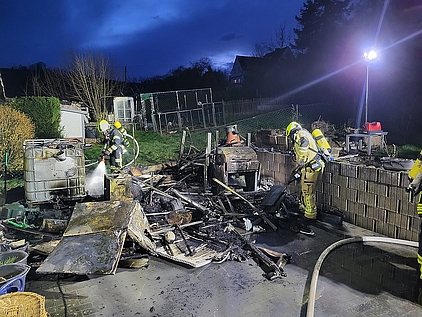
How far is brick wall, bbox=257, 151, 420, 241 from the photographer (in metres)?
5.52

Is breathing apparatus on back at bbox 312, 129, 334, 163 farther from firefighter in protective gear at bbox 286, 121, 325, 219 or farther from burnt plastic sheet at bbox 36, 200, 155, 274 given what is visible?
burnt plastic sheet at bbox 36, 200, 155, 274

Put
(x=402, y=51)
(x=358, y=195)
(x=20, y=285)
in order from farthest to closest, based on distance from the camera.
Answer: (x=402, y=51), (x=358, y=195), (x=20, y=285)

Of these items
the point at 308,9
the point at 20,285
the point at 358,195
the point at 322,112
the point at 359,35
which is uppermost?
the point at 308,9

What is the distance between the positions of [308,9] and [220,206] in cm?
2518

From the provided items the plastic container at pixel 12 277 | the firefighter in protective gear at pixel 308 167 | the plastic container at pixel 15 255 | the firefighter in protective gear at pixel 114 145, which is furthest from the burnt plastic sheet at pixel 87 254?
Answer: the firefighter in protective gear at pixel 114 145

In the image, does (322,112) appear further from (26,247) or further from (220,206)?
(26,247)

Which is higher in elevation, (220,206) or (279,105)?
(279,105)

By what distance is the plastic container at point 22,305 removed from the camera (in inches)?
121

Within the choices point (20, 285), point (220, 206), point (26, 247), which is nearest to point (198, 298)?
point (20, 285)

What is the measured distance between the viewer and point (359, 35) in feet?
66.2

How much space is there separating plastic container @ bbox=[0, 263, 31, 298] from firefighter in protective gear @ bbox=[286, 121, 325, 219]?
5.36m

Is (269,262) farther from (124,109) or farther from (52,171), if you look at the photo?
(124,109)

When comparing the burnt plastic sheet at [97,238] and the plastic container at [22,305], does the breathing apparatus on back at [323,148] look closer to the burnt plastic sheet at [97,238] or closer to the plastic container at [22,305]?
the burnt plastic sheet at [97,238]

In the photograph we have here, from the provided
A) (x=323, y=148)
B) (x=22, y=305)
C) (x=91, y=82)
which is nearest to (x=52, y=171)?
(x=22, y=305)
